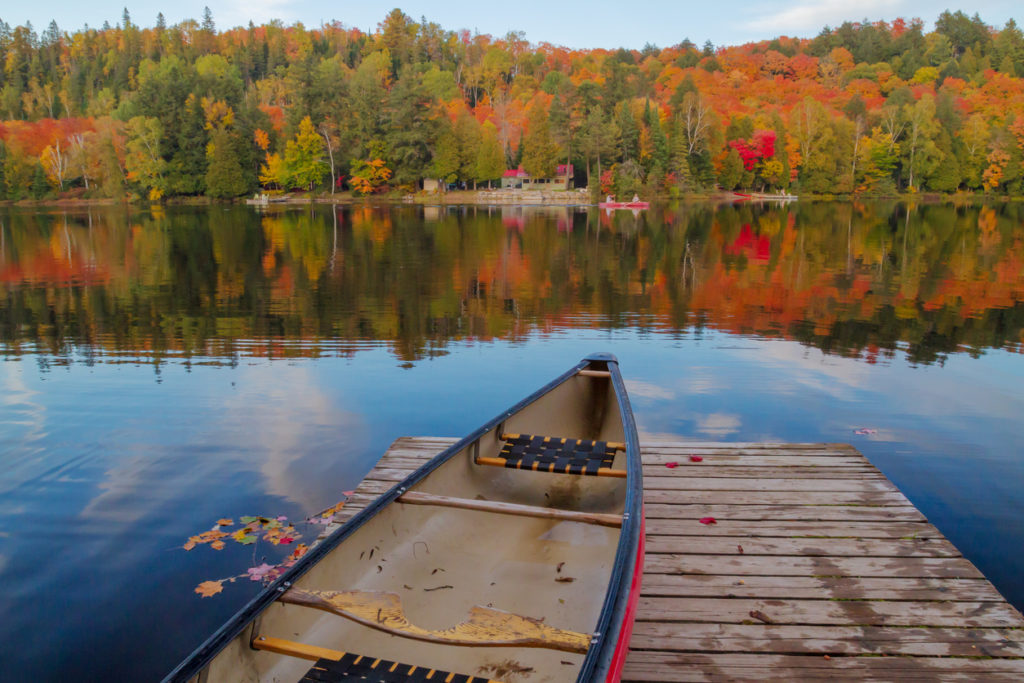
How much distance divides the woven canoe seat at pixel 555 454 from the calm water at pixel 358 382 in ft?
5.74

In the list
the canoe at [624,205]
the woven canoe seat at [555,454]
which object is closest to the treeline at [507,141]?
the canoe at [624,205]

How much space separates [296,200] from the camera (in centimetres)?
7062

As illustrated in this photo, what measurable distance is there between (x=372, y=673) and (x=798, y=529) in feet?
10.5

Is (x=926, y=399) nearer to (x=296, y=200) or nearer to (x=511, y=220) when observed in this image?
(x=511, y=220)

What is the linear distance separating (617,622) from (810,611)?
178cm

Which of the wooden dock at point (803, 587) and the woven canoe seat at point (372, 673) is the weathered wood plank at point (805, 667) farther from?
the woven canoe seat at point (372, 673)

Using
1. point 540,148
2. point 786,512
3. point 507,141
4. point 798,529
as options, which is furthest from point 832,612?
point 507,141

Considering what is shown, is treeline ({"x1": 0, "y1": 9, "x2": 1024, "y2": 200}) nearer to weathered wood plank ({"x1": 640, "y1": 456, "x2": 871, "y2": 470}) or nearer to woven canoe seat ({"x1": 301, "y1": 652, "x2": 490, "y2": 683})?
weathered wood plank ({"x1": 640, "y1": 456, "x2": 871, "y2": 470})

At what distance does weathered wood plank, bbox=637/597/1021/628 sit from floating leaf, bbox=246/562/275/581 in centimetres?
256

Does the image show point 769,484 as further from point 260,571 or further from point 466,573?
point 260,571

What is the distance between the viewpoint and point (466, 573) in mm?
3541

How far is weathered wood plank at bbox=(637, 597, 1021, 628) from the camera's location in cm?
368

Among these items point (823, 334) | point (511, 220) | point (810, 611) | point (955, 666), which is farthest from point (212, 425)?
point (511, 220)

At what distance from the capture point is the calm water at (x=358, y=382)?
5027 millimetres
